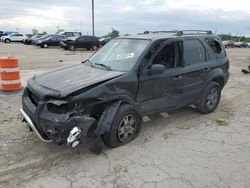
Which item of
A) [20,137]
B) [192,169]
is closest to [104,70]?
[20,137]

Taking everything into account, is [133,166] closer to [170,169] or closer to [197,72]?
[170,169]

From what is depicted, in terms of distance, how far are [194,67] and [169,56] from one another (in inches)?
28.3

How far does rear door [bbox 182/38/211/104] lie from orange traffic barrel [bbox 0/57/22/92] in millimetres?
4664

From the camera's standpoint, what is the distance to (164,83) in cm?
504

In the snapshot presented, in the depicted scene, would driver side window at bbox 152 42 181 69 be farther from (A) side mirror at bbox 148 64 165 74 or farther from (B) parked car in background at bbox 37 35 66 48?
(B) parked car in background at bbox 37 35 66 48

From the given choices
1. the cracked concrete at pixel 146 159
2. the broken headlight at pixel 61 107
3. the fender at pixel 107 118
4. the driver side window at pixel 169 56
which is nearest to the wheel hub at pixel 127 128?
the cracked concrete at pixel 146 159

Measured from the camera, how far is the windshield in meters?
4.80

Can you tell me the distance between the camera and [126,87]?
446 cm

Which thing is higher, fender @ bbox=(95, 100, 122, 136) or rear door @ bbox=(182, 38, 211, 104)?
→ rear door @ bbox=(182, 38, 211, 104)

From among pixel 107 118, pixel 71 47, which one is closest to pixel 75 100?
pixel 107 118

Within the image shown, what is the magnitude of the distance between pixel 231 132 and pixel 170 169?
199 cm

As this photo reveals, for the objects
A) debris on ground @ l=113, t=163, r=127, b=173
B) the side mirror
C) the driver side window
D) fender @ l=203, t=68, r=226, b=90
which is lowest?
debris on ground @ l=113, t=163, r=127, b=173

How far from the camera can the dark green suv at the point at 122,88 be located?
12.7ft

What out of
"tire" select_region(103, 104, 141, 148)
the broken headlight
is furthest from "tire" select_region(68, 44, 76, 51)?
the broken headlight
